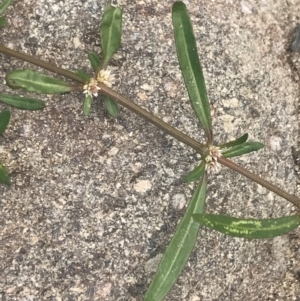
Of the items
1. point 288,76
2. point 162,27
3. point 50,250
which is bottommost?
point 50,250

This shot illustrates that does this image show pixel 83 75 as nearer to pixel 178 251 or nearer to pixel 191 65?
pixel 191 65

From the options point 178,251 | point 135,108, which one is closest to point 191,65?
point 135,108

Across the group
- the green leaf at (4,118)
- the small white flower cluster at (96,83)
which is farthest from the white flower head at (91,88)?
the green leaf at (4,118)

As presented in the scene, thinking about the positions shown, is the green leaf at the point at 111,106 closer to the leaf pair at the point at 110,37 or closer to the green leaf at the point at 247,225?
the leaf pair at the point at 110,37

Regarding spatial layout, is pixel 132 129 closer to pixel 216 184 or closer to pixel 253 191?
pixel 216 184

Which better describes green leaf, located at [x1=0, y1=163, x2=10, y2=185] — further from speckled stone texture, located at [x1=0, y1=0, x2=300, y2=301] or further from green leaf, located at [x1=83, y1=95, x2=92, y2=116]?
green leaf, located at [x1=83, y1=95, x2=92, y2=116]

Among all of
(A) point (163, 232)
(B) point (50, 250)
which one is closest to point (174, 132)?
(A) point (163, 232)
